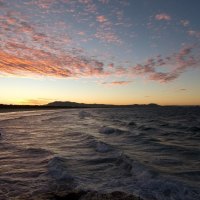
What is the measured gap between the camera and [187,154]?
1803 cm

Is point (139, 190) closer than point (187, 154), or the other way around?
point (139, 190)

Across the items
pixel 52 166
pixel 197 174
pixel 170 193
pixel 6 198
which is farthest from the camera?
pixel 52 166

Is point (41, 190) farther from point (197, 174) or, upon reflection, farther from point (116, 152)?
point (116, 152)

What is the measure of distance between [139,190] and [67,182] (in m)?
2.88

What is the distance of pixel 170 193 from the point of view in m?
9.90

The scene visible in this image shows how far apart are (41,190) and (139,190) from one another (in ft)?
11.8

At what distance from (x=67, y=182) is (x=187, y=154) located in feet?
32.9

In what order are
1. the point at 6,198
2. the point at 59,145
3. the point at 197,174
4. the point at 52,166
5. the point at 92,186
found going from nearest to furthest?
the point at 6,198 → the point at 92,186 → the point at 197,174 → the point at 52,166 → the point at 59,145

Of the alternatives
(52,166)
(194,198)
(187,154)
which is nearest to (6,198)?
(52,166)

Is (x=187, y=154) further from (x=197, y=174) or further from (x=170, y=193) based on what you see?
(x=170, y=193)

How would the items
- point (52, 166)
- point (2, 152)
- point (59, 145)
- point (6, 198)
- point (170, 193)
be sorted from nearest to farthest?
point (6, 198), point (170, 193), point (52, 166), point (2, 152), point (59, 145)

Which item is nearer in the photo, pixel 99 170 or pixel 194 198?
pixel 194 198

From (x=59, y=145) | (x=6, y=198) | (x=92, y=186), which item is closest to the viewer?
(x=6, y=198)

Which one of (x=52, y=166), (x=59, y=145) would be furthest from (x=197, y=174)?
(x=59, y=145)
